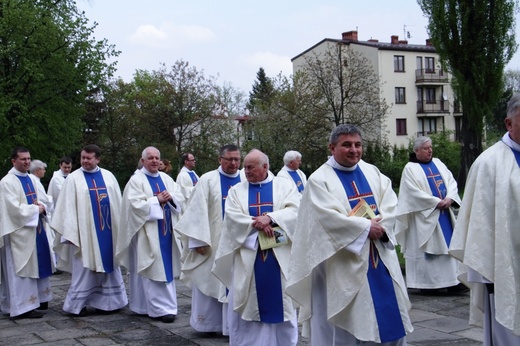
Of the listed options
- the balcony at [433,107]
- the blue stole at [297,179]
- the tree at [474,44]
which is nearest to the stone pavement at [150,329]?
the blue stole at [297,179]

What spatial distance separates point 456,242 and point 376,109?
109ft

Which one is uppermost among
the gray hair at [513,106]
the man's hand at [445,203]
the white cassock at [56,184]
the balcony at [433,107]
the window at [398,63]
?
the window at [398,63]

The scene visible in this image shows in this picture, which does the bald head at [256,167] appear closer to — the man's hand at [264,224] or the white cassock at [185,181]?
the man's hand at [264,224]

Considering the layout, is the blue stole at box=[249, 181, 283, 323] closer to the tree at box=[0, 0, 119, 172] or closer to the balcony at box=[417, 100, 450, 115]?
the tree at box=[0, 0, 119, 172]

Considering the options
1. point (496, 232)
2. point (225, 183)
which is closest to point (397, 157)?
point (225, 183)

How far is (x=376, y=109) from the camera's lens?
3731 cm

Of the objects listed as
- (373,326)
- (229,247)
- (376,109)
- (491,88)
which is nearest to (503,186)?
(373,326)

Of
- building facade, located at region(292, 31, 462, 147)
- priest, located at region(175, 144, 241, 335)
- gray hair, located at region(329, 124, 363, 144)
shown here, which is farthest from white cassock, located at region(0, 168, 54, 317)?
building facade, located at region(292, 31, 462, 147)

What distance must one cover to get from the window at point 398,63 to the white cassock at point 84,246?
4582 centimetres

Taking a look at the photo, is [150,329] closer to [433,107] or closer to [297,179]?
[297,179]

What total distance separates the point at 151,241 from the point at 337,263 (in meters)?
4.35

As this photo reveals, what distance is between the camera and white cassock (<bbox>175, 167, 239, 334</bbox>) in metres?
7.62

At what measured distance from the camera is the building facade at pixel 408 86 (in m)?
52.2

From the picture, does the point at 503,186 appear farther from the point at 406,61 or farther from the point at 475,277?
the point at 406,61
